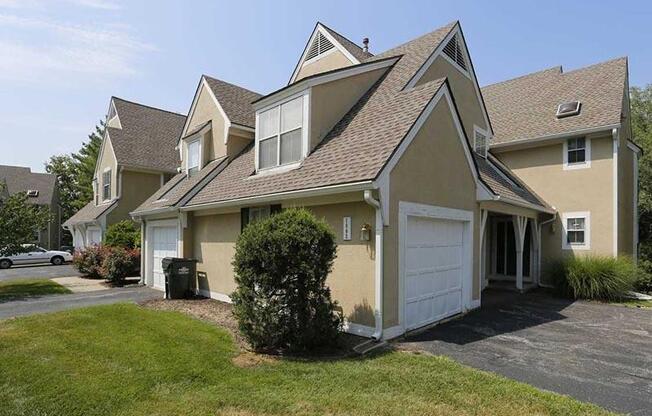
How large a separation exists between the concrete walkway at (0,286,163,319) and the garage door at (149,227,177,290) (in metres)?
0.50

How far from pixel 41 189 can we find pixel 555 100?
4706 centimetres

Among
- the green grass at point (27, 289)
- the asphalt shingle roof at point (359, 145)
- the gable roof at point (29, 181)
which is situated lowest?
the green grass at point (27, 289)

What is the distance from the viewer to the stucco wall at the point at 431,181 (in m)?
7.64

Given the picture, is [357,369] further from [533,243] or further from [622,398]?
[533,243]

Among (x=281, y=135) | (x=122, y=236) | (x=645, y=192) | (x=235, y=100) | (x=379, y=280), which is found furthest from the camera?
(x=645, y=192)

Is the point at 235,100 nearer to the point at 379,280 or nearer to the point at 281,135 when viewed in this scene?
the point at 281,135

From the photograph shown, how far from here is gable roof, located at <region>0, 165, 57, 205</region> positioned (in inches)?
1613

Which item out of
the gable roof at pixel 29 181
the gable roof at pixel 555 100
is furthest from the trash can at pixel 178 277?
the gable roof at pixel 29 181

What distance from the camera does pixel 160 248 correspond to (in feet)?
49.3

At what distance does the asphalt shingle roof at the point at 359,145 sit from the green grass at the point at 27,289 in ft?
22.8

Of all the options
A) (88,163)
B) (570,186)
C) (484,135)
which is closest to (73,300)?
(484,135)

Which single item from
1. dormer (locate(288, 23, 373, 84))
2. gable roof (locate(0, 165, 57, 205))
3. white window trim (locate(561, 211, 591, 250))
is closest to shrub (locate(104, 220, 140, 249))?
dormer (locate(288, 23, 373, 84))

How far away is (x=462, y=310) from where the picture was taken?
1003cm

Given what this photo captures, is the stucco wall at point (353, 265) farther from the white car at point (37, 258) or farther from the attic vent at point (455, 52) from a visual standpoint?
the white car at point (37, 258)
